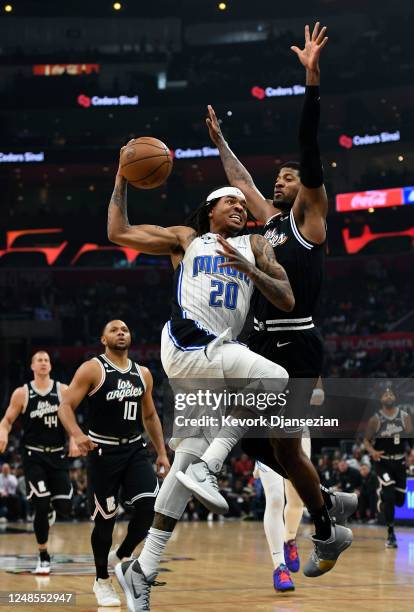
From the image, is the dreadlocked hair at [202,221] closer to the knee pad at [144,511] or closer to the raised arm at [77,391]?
the raised arm at [77,391]

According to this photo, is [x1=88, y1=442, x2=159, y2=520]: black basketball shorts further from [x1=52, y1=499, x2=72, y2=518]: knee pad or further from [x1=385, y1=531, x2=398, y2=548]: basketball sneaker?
[x1=385, y1=531, x2=398, y2=548]: basketball sneaker

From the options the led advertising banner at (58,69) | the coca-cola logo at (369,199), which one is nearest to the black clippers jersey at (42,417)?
the coca-cola logo at (369,199)

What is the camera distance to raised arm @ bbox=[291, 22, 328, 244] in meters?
6.18

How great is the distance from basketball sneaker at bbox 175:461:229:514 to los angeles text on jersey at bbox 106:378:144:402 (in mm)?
2765

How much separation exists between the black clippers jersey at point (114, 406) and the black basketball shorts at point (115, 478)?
0.14 meters

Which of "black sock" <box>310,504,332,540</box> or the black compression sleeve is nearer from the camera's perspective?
the black compression sleeve

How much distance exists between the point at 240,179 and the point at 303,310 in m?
1.58

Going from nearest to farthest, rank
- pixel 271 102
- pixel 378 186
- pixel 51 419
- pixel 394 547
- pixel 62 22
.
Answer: pixel 51 419, pixel 394 547, pixel 378 186, pixel 271 102, pixel 62 22

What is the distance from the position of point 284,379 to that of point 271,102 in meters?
37.4

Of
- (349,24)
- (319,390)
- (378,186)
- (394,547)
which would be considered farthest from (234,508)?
(349,24)

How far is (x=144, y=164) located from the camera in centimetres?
639

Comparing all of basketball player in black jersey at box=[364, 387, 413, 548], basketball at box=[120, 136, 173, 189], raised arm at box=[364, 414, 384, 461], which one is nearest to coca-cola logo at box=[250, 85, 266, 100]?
basketball player in black jersey at box=[364, 387, 413, 548]

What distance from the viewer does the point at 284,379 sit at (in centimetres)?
587

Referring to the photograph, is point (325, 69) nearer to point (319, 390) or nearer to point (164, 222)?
point (164, 222)
